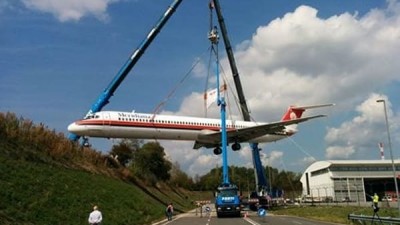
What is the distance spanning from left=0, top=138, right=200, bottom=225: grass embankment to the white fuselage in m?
4.12

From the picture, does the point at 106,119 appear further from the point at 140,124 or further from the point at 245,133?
the point at 245,133

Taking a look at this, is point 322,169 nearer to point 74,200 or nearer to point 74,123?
point 74,123

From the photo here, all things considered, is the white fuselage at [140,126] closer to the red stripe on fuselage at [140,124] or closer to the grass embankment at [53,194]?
the red stripe on fuselage at [140,124]

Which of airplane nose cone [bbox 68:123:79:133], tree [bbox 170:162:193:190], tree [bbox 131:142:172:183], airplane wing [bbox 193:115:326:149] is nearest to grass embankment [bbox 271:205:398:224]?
airplane wing [bbox 193:115:326:149]

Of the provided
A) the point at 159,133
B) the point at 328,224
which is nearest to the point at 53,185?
the point at 328,224

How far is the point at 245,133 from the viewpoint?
53031mm

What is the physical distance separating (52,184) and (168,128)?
68.6ft

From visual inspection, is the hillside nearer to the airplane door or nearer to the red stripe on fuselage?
the red stripe on fuselage

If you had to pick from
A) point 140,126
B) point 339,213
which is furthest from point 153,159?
point 339,213

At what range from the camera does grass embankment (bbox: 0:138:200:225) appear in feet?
68.2

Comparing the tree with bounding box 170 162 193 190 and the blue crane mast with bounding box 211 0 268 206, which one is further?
the tree with bounding box 170 162 193 190

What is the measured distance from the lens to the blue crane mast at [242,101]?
2260 inches

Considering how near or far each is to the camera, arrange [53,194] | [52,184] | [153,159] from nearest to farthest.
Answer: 1. [53,194]
2. [52,184]
3. [153,159]

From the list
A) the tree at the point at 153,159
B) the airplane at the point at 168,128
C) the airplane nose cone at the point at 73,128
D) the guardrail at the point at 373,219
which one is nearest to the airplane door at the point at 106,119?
the airplane at the point at 168,128
